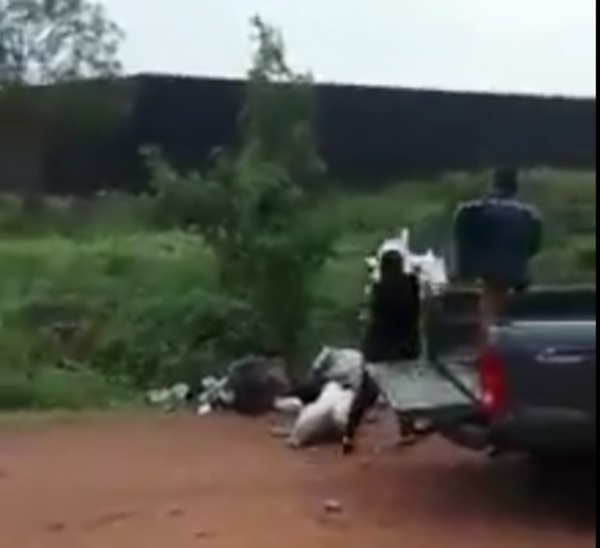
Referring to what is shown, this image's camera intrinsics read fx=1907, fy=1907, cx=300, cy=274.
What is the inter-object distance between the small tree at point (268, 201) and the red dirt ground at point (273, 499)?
306 centimetres

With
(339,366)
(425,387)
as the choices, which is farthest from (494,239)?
(339,366)

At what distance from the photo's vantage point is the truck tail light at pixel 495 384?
26.3 feet

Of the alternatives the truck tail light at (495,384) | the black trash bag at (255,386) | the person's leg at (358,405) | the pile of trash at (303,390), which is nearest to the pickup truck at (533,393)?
the truck tail light at (495,384)

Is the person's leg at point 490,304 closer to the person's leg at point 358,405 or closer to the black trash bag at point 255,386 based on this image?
the person's leg at point 358,405

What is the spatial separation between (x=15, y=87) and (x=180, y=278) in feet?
80.9

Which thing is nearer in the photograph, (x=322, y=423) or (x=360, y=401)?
(x=360, y=401)

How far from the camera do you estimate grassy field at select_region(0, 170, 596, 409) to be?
1506 cm

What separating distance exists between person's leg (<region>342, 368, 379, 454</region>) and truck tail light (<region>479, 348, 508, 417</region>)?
9.12 feet

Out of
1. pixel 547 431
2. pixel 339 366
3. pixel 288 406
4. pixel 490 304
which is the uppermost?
pixel 490 304

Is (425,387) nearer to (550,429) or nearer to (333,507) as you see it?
(333,507)

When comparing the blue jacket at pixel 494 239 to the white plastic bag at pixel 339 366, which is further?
the white plastic bag at pixel 339 366

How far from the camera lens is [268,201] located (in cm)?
1468

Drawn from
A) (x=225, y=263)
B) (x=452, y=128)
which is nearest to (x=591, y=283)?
(x=225, y=263)

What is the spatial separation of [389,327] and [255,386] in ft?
8.94
